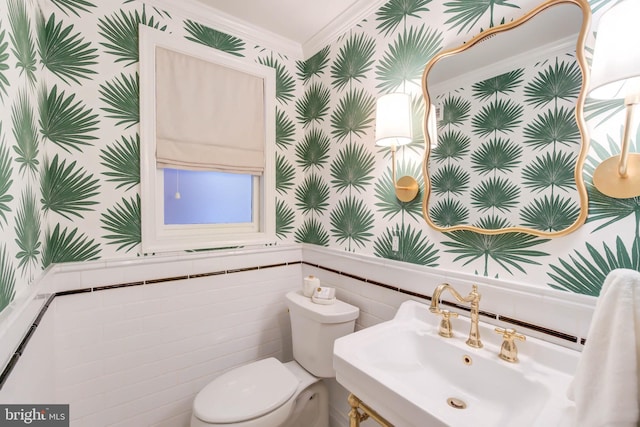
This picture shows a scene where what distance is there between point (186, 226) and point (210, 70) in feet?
3.06

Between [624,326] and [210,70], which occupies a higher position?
[210,70]

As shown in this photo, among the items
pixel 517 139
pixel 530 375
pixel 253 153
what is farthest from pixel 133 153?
pixel 530 375

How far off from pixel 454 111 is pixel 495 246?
22.7 inches

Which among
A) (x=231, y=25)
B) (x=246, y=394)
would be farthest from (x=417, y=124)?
(x=246, y=394)

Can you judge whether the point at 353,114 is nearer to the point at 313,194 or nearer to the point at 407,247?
the point at 313,194

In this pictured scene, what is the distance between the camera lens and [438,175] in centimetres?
122

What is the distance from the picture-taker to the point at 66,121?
4.14 feet

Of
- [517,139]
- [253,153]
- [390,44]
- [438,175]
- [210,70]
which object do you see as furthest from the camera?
[253,153]

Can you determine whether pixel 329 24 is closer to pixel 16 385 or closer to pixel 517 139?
pixel 517 139

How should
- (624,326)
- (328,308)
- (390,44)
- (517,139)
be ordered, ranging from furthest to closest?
(328,308) < (390,44) < (517,139) < (624,326)

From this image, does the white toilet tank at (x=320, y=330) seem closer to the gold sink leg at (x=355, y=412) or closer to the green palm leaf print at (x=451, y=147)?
the gold sink leg at (x=355, y=412)

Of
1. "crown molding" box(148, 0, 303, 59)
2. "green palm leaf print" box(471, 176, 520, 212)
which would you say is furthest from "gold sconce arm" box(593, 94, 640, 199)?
"crown molding" box(148, 0, 303, 59)

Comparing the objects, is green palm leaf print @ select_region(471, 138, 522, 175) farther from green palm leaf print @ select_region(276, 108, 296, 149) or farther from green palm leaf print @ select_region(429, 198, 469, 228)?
green palm leaf print @ select_region(276, 108, 296, 149)

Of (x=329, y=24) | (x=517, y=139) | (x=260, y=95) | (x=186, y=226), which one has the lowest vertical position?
(x=186, y=226)
